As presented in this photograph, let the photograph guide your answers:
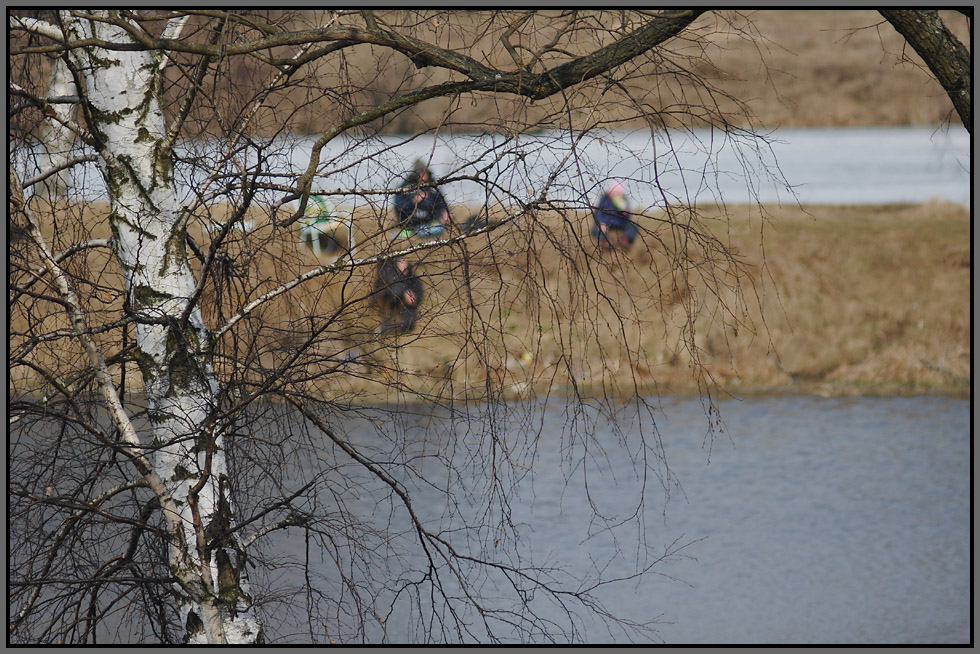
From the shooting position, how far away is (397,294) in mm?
3191

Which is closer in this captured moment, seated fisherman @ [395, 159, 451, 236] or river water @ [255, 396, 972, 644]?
seated fisherman @ [395, 159, 451, 236]

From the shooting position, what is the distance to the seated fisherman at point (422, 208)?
119 inches

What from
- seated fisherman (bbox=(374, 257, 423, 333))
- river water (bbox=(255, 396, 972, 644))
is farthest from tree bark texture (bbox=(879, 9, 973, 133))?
river water (bbox=(255, 396, 972, 644))

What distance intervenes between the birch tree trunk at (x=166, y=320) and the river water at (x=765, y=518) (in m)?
2.47

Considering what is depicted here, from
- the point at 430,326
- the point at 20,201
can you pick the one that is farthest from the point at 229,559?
the point at 20,201

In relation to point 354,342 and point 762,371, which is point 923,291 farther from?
point 354,342

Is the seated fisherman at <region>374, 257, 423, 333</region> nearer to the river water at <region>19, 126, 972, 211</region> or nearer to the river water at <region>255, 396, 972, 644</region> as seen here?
the river water at <region>19, 126, 972, 211</region>

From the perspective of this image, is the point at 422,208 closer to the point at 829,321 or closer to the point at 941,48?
the point at 941,48

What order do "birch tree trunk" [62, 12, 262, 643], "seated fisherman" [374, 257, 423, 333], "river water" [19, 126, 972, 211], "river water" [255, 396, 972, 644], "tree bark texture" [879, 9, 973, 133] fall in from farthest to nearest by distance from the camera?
"river water" [255, 396, 972, 644] → "tree bark texture" [879, 9, 973, 133] → "birch tree trunk" [62, 12, 262, 643] → "seated fisherman" [374, 257, 423, 333] → "river water" [19, 126, 972, 211]

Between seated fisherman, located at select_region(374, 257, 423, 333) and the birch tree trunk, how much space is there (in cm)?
57

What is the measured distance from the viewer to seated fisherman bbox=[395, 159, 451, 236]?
9.93ft

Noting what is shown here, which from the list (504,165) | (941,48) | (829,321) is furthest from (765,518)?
(504,165)

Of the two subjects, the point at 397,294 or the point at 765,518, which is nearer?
the point at 397,294

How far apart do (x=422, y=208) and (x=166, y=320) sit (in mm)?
822
